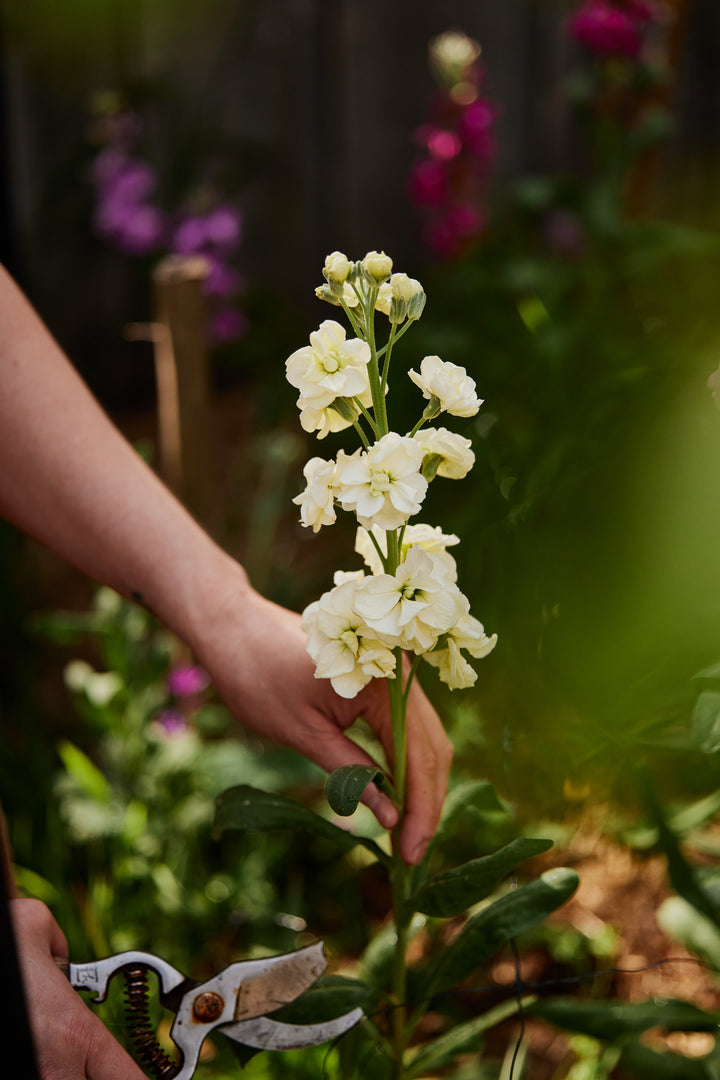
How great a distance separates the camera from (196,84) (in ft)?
10.9

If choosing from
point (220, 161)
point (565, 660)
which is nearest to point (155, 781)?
point (565, 660)

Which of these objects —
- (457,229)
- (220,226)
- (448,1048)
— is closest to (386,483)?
(448,1048)

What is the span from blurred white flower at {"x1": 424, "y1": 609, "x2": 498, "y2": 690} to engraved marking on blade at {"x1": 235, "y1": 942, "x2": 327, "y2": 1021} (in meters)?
0.24

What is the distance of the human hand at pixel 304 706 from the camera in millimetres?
803

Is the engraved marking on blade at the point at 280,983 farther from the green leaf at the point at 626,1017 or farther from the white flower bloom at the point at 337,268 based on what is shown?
the white flower bloom at the point at 337,268

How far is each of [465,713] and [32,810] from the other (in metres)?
0.70

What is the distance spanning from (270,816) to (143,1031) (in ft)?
0.62

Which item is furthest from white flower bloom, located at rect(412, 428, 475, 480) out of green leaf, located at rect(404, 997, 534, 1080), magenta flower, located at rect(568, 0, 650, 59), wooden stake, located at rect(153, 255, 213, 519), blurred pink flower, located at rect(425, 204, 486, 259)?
magenta flower, located at rect(568, 0, 650, 59)

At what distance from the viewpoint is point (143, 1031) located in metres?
0.79

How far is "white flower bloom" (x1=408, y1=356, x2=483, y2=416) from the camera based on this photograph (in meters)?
0.66

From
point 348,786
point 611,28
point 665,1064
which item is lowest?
point 665,1064

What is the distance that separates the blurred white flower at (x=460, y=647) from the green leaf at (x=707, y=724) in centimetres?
16

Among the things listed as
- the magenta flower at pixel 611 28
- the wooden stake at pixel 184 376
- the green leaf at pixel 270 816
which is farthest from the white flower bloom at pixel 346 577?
the magenta flower at pixel 611 28

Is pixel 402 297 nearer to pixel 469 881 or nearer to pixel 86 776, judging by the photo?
pixel 469 881
